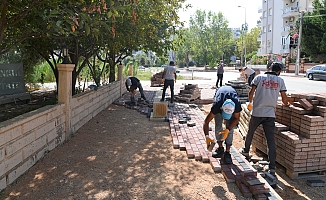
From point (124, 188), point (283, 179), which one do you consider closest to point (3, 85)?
point (124, 188)

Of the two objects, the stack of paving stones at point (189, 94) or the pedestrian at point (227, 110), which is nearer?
the pedestrian at point (227, 110)

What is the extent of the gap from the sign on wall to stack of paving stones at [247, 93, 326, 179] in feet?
30.3

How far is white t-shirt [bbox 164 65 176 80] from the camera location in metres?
9.77

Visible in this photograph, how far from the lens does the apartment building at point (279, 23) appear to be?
4353cm

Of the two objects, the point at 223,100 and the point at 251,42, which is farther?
the point at 251,42

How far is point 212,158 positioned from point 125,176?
1494mm

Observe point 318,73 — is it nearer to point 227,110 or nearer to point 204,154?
point 204,154

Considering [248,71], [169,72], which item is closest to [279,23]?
[248,71]

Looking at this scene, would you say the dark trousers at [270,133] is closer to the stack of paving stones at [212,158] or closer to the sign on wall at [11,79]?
the stack of paving stones at [212,158]

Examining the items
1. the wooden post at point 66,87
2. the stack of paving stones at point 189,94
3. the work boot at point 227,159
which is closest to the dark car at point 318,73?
the stack of paving stones at point 189,94

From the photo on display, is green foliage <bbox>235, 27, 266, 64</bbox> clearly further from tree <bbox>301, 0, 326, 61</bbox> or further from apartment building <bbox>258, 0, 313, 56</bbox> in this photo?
tree <bbox>301, 0, 326, 61</bbox>

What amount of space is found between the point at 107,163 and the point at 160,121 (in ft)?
11.3

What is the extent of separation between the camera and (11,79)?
10.2 meters

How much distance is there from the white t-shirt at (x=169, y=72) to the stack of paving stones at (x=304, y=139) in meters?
5.37
